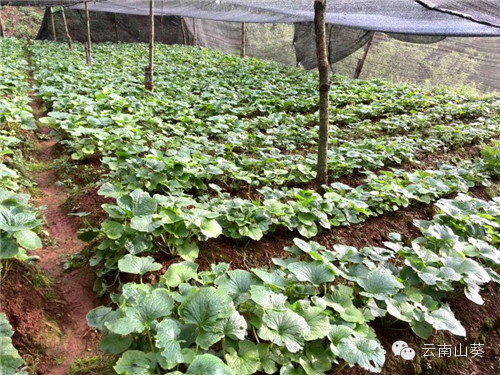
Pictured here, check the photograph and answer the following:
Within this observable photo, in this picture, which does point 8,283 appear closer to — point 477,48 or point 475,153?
point 475,153

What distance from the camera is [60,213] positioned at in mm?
3033

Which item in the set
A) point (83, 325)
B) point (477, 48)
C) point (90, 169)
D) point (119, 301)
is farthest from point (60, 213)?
point (477, 48)

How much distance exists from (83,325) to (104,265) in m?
0.39

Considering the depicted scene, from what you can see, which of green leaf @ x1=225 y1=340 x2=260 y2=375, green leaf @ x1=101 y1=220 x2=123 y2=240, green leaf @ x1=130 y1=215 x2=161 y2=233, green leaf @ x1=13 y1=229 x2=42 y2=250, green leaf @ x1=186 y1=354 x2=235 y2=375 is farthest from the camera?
green leaf @ x1=101 y1=220 x2=123 y2=240

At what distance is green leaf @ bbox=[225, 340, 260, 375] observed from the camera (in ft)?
5.00

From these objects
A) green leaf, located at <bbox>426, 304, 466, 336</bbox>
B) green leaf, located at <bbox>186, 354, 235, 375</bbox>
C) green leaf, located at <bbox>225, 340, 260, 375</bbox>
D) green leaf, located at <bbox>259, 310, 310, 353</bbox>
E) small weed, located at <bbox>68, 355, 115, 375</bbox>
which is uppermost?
green leaf, located at <bbox>186, 354, 235, 375</bbox>

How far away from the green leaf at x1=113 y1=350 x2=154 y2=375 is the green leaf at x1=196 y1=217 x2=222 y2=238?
0.90m

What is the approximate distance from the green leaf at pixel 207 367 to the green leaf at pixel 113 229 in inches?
43.8

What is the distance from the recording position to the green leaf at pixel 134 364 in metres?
1.43

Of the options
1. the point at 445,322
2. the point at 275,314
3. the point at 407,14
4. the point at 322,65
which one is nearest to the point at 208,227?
the point at 275,314

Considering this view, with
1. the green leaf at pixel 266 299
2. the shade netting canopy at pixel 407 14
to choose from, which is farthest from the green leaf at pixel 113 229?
the shade netting canopy at pixel 407 14

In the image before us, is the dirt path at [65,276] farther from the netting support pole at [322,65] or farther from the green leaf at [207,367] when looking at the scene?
the netting support pole at [322,65]

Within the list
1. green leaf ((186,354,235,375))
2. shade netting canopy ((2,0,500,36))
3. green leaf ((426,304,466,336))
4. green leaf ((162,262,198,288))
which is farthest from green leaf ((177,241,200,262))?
shade netting canopy ((2,0,500,36))

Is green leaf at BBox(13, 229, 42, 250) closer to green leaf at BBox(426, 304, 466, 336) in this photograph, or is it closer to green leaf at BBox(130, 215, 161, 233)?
green leaf at BBox(130, 215, 161, 233)
